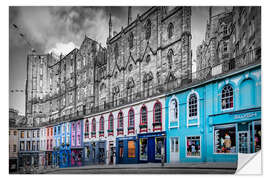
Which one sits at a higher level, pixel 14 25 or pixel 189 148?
pixel 14 25

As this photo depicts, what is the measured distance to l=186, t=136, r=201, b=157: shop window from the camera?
9547mm

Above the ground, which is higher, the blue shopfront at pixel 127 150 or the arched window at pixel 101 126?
the arched window at pixel 101 126

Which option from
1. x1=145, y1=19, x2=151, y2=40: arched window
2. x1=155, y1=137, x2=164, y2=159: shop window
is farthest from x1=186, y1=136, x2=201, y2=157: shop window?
x1=145, y1=19, x2=151, y2=40: arched window

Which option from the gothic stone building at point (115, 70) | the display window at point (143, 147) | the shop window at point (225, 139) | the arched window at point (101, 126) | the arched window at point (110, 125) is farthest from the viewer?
the arched window at point (101, 126)

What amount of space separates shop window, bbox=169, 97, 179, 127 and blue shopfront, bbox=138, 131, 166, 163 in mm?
513

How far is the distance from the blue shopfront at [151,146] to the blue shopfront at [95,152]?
1.51 metres

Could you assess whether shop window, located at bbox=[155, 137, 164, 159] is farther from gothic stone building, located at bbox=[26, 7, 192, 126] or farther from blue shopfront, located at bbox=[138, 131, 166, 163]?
gothic stone building, located at bbox=[26, 7, 192, 126]

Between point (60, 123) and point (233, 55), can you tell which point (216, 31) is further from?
point (60, 123)

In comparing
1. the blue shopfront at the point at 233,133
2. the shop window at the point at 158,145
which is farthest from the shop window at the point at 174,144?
the blue shopfront at the point at 233,133

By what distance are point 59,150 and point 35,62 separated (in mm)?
3501

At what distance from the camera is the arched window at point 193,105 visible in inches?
388

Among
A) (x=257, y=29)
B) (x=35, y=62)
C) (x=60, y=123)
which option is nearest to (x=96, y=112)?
(x=60, y=123)

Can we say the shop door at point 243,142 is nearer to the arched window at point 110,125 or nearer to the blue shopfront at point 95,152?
the arched window at point 110,125

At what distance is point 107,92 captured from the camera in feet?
38.6
